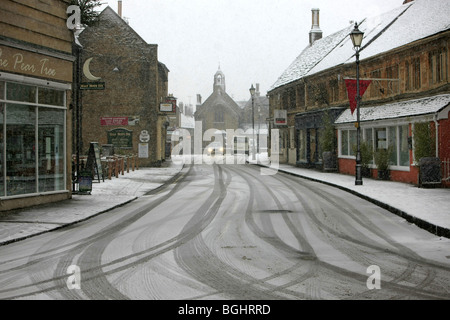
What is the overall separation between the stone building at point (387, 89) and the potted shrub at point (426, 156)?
269 millimetres

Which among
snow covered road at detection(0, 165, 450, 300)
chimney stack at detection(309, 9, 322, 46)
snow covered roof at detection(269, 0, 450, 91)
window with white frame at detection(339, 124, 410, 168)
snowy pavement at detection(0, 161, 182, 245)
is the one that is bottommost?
snow covered road at detection(0, 165, 450, 300)

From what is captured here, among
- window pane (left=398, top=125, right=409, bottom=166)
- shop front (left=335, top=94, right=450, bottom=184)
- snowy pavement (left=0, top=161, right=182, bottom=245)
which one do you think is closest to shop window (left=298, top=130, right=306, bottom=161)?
shop front (left=335, top=94, right=450, bottom=184)

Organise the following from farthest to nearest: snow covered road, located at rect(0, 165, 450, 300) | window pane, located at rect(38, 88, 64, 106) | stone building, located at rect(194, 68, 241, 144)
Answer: stone building, located at rect(194, 68, 241, 144)
window pane, located at rect(38, 88, 64, 106)
snow covered road, located at rect(0, 165, 450, 300)

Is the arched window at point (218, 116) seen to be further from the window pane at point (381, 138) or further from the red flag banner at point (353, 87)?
the red flag banner at point (353, 87)

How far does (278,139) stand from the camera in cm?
4372

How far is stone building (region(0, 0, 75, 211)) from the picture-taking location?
1248 cm

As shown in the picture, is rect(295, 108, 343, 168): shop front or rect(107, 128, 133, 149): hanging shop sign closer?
rect(295, 108, 343, 168): shop front

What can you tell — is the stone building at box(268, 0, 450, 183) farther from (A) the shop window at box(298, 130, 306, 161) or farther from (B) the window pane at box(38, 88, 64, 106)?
(B) the window pane at box(38, 88, 64, 106)

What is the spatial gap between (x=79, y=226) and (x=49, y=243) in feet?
6.18

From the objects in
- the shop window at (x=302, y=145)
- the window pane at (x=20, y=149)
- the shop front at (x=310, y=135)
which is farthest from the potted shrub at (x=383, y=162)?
the window pane at (x=20, y=149)

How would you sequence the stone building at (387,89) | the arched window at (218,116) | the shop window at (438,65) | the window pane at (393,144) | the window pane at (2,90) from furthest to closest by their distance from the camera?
the arched window at (218,116) → the window pane at (393,144) → the stone building at (387,89) → the shop window at (438,65) → the window pane at (2,90)

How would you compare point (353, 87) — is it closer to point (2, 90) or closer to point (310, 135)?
point (310, 135)

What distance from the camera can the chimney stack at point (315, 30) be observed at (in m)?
46.0
